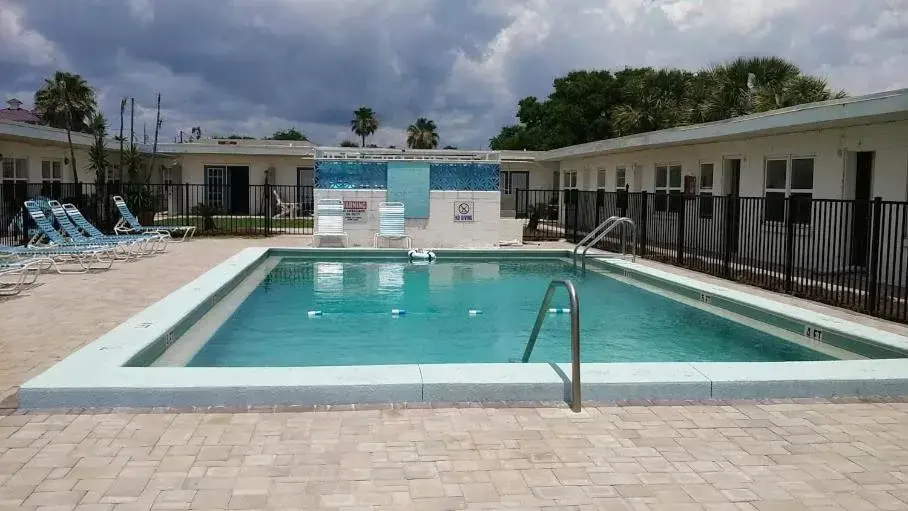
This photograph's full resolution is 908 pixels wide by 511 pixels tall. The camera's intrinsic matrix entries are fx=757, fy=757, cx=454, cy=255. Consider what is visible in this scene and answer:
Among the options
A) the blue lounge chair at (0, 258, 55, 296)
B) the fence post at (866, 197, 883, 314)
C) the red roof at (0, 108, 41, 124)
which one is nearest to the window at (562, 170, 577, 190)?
the fence post at (866, 197, 883, 314)

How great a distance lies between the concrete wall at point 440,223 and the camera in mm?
18828

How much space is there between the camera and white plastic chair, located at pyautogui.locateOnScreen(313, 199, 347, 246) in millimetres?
18391

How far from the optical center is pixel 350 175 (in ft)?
61.9

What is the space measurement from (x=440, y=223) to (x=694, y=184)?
250 inches

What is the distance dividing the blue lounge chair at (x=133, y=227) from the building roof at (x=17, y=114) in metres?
20.3

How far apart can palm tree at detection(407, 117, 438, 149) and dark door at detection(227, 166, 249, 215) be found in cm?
3544

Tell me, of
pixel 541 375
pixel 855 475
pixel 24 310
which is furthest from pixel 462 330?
pixel 855 475

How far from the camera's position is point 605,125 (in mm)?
46906

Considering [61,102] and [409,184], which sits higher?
[61,102]

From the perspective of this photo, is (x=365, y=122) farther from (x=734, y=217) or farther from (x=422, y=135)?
(x=734, y=217)

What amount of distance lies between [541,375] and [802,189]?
1087cm

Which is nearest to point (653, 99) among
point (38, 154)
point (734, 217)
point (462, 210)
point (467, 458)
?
point (462, 210)

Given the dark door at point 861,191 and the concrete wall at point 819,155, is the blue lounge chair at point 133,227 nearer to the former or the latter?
the concrete wall at point 819,155

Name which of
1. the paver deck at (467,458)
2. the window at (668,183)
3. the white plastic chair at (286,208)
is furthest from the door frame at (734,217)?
the white plastic chair at (286,208)
